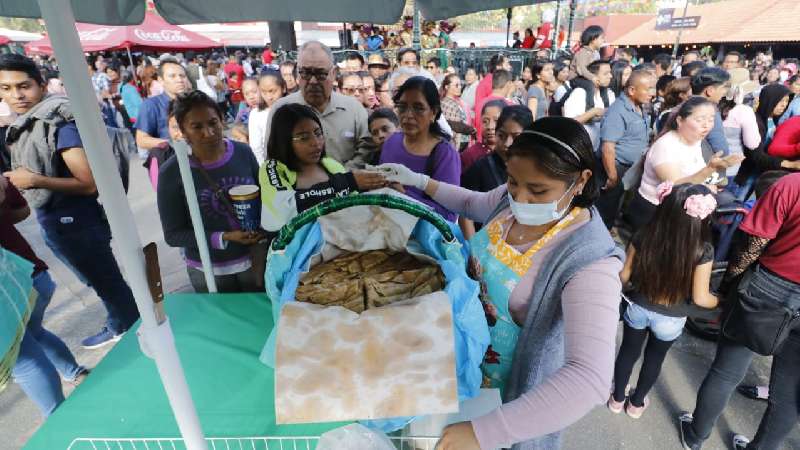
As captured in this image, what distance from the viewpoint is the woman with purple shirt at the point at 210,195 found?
83.9 inches

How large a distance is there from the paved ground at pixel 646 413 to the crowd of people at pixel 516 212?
12 cm

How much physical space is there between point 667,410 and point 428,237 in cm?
229

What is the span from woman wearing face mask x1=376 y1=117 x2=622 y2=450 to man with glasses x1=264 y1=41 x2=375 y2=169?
1881mm

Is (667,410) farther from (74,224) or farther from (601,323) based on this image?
(74,224)

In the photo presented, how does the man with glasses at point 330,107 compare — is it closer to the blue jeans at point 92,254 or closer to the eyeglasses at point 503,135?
the eyeglasses at point 503,135

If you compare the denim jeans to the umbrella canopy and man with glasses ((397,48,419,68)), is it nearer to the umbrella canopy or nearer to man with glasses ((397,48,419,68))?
the umbrella canopy

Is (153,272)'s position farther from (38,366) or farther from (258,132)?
(258,132)

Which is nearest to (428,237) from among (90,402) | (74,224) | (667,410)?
(90,402)

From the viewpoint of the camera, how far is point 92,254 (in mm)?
2684

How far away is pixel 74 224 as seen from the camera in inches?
100

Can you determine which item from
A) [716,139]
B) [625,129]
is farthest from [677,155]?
[625,129]

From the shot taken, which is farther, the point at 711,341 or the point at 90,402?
the point at 711,341

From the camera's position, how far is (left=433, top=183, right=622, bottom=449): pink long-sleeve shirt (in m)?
0.91

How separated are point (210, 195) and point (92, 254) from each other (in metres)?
1.15
